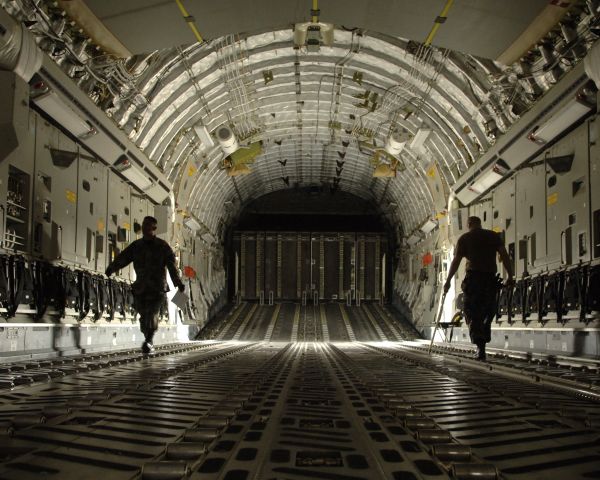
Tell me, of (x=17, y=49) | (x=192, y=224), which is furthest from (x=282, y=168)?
(x=17, y=49)

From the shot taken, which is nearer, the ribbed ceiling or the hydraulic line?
the hydraulic line

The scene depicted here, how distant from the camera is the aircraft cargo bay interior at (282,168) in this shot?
2.76 m

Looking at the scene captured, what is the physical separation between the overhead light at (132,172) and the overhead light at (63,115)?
1.65m

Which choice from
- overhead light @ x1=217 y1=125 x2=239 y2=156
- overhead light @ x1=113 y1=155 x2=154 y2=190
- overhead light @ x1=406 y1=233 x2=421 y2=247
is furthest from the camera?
overhead light @ x1=406 y1=233 x2=421 y2=247

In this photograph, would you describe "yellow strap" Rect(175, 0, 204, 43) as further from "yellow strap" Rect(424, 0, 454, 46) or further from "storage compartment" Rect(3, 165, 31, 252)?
"yellow strap" Rect(424, 0, 454, 46)

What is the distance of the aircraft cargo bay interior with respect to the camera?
9.06 feet

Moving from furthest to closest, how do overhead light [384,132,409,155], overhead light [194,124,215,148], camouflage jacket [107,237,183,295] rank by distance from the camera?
overhead light [384,132,409,155], overhead light [194,124,215,148], camouflage jacket [107,237,183,295]

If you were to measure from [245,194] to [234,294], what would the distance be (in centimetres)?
387

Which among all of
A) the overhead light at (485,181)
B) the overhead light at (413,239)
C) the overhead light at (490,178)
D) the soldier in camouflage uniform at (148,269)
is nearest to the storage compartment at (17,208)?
the soldier in camouflage uniform at (148,269)

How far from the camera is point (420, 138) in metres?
16.5

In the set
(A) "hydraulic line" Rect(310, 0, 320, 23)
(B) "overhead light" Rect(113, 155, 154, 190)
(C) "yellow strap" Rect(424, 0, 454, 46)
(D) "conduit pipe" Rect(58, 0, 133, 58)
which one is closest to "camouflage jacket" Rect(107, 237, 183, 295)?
(D) "conduit pipe" Rect(58, 0, 133, 58)

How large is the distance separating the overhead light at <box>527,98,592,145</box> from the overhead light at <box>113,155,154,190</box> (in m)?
6.77

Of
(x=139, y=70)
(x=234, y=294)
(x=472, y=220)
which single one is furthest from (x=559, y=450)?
(x=234, y=294)

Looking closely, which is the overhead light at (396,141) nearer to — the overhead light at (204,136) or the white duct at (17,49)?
the overhead light at (204,136)
